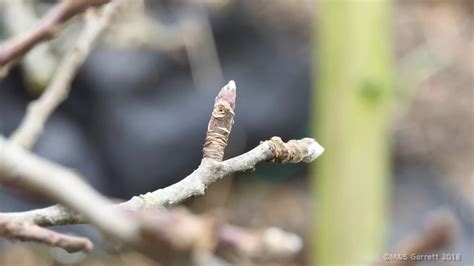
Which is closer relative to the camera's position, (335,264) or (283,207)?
(335,264)

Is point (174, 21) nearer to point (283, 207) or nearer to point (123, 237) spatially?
point (283, 207)

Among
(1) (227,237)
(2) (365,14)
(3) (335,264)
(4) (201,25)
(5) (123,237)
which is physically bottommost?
(5) (123,237)

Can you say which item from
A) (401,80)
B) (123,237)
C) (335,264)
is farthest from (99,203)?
(401,80)

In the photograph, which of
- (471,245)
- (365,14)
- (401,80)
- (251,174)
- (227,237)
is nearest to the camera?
(227,237)

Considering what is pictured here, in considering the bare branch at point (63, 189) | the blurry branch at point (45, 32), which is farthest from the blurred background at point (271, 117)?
the bare branch at point (63, 189)

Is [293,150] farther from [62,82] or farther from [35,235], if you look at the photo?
[62,82]

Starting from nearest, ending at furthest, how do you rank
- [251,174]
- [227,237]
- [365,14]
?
1. [227,237]
2. [365,14]
3. [251,174]

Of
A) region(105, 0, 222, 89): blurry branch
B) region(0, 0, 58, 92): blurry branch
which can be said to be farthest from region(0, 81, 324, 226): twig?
region(105, 0, 222, 89): blurry branch

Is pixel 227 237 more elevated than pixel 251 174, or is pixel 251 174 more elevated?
pixel 251 174
